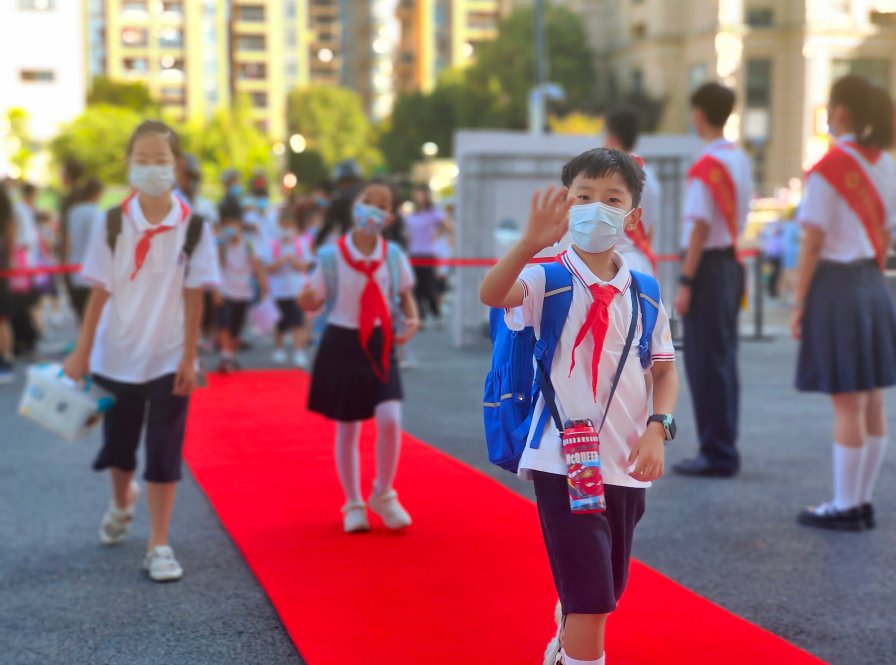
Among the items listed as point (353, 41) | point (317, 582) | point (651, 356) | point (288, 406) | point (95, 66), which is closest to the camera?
point (651, 356)

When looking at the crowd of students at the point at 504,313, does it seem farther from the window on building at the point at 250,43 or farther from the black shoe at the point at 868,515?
the window on building at the point at 250,43

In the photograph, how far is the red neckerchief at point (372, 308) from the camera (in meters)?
5.13

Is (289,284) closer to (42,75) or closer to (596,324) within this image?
(596,324)

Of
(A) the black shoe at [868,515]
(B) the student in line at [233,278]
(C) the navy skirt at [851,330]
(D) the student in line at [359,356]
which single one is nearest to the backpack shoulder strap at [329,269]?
(D) the student in line at [359,356]

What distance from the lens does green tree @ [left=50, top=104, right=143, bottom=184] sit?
65.4 meters

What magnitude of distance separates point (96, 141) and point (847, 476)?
6601 cm

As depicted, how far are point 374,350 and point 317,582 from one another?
45.6 inches

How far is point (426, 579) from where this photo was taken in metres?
4.43

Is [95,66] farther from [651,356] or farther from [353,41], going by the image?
[651,356]

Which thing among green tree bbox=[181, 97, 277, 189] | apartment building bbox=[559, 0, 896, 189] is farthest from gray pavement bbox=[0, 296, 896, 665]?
green tree bbox=[181, 97, 277, 189]

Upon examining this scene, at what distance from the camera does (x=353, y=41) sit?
146 m

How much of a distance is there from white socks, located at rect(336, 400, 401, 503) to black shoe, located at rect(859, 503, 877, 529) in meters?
2.18

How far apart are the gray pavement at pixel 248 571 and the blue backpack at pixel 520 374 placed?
1190 millimetres

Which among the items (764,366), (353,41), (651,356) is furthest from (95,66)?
(651,356)
